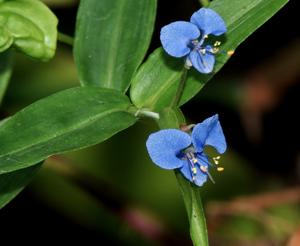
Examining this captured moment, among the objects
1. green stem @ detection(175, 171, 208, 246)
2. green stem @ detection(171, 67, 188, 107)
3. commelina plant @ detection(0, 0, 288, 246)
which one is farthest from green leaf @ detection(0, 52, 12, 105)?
green stem @ detection(175, 171, 208, 246)

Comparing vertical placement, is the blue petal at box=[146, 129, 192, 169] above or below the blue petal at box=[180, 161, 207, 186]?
above

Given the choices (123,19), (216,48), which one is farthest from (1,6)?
(216,48)

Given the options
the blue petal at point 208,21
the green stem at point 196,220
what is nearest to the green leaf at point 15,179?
the green stem at point 196,220

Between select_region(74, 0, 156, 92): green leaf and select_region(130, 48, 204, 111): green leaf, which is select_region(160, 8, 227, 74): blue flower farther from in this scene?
select_region(74, 0, 156, 92): green leaf

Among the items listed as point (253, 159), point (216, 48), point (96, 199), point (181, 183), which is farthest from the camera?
point (253, 159)

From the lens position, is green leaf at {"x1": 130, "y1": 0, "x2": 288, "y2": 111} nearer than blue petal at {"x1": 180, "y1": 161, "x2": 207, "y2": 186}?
No

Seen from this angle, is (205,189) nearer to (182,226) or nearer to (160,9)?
(182,226)
